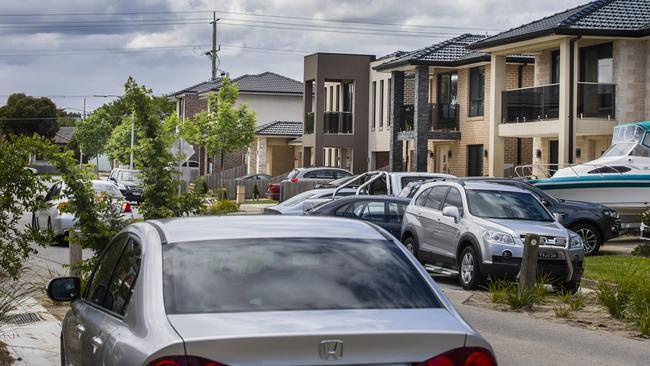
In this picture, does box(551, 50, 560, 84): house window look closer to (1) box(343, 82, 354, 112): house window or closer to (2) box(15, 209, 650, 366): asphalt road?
(1) box(343, 82, 354, 112): house window

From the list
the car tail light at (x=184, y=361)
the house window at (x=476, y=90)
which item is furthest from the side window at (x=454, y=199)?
the house window at (x=476, y=90)

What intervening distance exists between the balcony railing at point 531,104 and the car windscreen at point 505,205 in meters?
17.2

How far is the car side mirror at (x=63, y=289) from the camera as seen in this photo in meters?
7.62

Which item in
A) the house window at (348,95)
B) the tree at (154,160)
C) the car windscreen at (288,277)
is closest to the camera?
the car windscreen at (288,277)

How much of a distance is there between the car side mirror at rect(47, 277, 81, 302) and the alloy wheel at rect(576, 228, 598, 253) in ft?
60.9

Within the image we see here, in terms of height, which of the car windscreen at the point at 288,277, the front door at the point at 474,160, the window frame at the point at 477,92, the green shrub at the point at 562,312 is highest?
the window frame at the point at 477,92

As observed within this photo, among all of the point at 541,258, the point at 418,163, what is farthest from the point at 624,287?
the point at 418,163

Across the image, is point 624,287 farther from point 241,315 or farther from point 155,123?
point 241,315

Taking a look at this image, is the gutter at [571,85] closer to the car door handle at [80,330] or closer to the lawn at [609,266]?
the lawn at [609,266]

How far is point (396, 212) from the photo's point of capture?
76.5ft

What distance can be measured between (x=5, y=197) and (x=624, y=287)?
310 inches

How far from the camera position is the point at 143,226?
6.68 metres

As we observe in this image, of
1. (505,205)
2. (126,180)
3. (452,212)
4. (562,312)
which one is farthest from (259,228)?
(126,180)

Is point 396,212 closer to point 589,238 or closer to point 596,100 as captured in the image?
point 589,238
